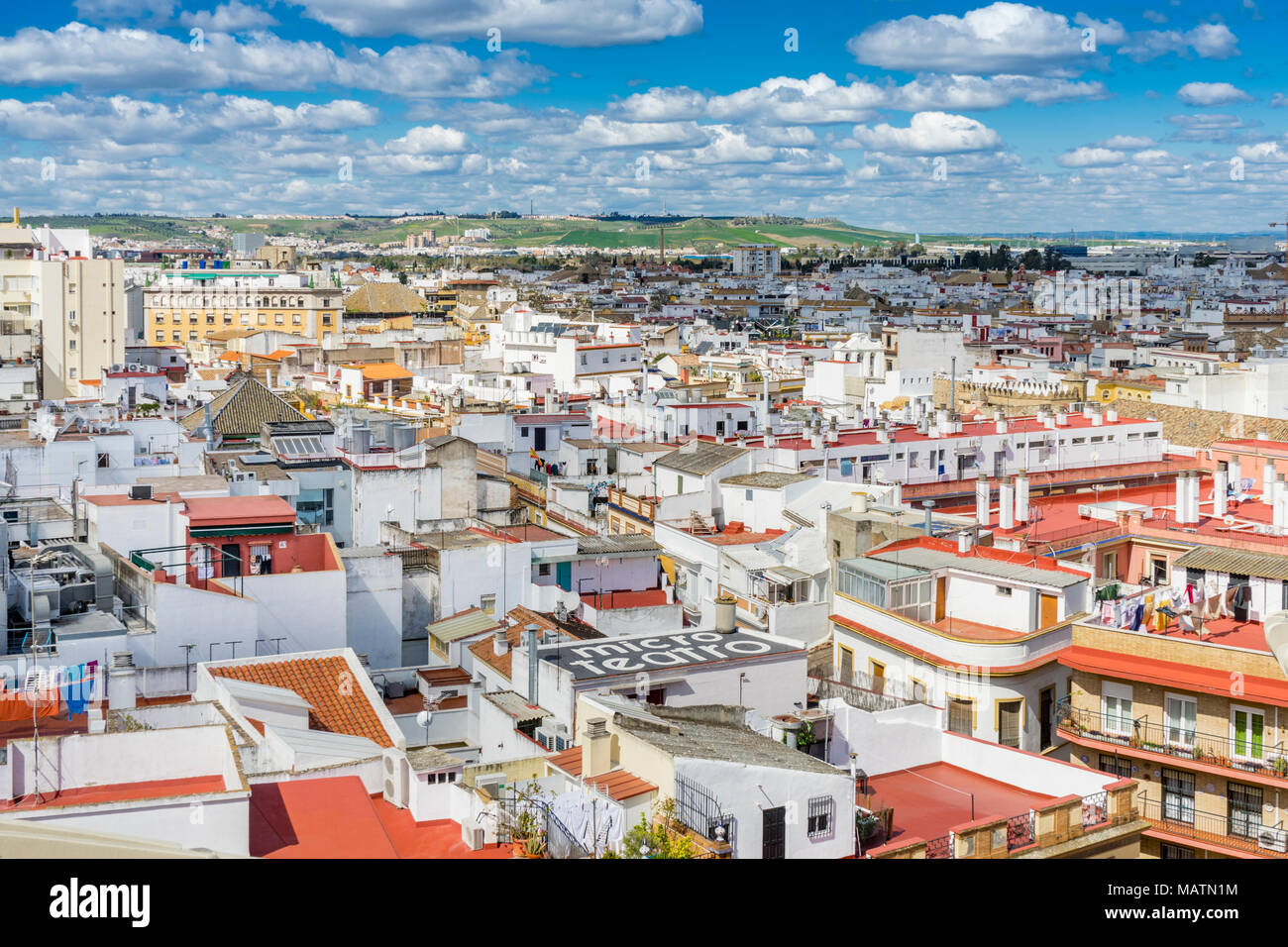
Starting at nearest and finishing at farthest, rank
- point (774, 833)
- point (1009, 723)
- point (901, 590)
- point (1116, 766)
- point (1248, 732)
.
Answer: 1. point (774, 833)
2. point (1248, 732)
3. point (1116, 766)
4. point (1009, 723)
5. point (901, 590)

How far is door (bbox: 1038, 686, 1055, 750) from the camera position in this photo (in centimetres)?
977

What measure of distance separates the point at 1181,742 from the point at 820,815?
3.21 m

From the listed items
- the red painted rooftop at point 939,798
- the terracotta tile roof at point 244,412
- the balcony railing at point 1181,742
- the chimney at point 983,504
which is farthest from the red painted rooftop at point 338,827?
the terracotta tile roof at point 244,412

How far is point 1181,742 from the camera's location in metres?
8.72

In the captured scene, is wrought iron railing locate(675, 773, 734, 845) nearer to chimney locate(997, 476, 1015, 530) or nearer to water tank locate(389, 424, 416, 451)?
chimney locate(997, 476, 1015, 530)

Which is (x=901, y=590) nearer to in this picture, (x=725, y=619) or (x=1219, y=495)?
(x=725, y=619)

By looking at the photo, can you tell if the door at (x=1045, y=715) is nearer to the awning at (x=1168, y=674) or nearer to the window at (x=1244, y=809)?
the awning at (x=1168, y=674)

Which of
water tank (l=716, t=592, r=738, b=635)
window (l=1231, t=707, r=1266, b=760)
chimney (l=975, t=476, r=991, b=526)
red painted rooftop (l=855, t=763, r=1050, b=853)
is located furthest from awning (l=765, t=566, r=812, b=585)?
window (l=1231, t=707, r=1266, b=760)

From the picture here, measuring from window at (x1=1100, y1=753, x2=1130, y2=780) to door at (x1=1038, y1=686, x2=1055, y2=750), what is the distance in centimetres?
70

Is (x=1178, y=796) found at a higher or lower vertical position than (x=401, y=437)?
lower

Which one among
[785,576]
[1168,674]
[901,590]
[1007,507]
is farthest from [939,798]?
[1007,507]

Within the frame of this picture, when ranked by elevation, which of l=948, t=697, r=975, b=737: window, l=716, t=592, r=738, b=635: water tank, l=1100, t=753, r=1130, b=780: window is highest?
l=716, t=592, r=738, b=635: water tank

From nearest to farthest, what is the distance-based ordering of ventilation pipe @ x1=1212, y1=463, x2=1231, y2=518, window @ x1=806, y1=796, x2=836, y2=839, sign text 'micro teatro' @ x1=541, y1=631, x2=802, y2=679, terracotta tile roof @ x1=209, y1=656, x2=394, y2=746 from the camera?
window @ x1=806, y1=796, x2=836, y2=839 < terracotta tile roof @ x1=209, y1=656, x2=394, y2=746 < sign text 'micro teatro' @ x1=541, y1=631, x2=802, y2=679 < ventilation pipe @ x1=1212, y1=463, x2=1231, y2=518
